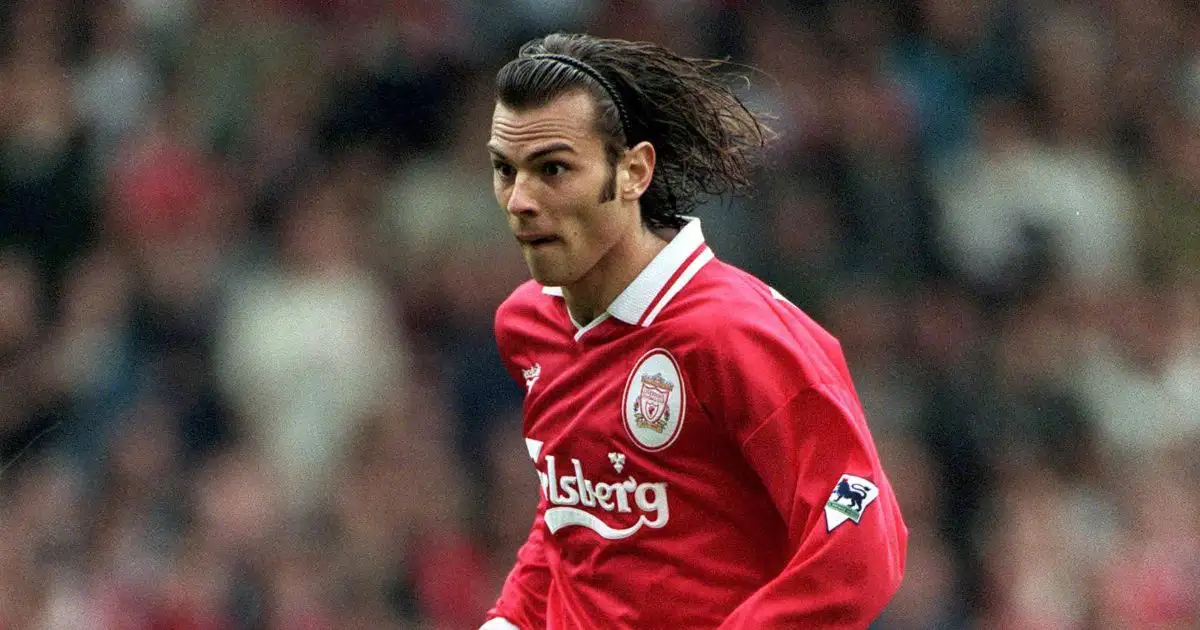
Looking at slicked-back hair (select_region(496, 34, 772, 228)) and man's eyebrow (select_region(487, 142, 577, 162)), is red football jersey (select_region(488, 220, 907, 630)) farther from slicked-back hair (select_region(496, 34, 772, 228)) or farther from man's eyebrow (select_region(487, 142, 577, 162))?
man's eyebrow (select_region(487, 142, 577, 162))

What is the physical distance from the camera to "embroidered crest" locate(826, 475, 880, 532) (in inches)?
133

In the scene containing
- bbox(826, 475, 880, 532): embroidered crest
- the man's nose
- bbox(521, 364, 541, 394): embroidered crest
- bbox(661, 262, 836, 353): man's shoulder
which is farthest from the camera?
bbox(521, 364, 541, 394): embroidered crest

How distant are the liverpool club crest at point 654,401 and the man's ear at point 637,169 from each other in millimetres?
341

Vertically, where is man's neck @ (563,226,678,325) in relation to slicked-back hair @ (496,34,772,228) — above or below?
below

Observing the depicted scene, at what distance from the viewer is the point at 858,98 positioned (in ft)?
28.2

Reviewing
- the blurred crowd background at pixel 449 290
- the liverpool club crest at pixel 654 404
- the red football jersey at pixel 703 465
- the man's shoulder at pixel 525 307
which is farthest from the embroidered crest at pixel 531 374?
the blurred crowd background at pixel 449 290

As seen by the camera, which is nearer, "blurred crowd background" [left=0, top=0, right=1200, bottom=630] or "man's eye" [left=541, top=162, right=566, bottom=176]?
"man's eye" [left=541, top=162, right=566, bottom=176]

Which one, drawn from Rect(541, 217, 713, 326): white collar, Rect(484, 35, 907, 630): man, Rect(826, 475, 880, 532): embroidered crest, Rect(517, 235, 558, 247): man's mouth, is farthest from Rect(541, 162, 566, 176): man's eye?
Rect(826, 475, 880, 532): embroidered crest

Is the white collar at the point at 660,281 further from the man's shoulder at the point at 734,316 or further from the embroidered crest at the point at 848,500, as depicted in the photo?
the embroidered crest at the point at 848,500

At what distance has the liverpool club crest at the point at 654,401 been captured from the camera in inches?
142

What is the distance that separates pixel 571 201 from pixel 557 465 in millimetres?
561

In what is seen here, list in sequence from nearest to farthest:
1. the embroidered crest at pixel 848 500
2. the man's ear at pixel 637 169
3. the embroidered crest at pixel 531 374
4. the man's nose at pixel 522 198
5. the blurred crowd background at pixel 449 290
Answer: the embroidered crest at pixel 848 500
the man's nose at pixel 522 198
the man's ear at pixel 637 169
the embroidered crest at pixel 531 374
the blurred crowd background at pixel 449 290

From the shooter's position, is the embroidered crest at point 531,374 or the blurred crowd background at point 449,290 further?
the blurred crowd background at point 449,290

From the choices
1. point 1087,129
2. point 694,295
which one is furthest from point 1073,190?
point 694,295
